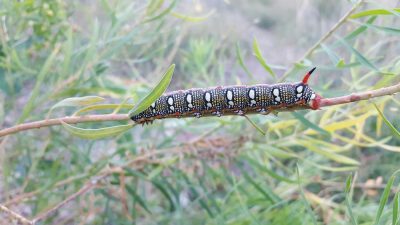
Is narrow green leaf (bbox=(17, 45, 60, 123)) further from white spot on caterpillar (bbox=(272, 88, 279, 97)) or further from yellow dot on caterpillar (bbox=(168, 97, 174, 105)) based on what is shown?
white spot on caterpillar (bbox=(272, 88, 279, 97))

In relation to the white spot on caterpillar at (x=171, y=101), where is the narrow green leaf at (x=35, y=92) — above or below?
above

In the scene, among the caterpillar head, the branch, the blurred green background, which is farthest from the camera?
the blurred green background

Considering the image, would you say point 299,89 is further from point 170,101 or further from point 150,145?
point 150,145

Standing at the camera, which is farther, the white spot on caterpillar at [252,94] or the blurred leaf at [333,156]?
the blurred leaf at [333,156]

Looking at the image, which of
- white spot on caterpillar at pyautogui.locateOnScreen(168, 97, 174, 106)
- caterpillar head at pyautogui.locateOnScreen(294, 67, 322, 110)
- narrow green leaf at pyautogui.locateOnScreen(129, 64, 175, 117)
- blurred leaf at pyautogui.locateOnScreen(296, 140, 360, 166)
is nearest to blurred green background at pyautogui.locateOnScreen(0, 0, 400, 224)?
blurred leaf at pyautogui.locateOnScreen(296, 140, 360, 166)

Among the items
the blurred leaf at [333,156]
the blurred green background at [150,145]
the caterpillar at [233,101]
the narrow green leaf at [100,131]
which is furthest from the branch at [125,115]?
the blurred leaf at [333,156]

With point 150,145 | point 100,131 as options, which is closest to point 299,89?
point 100,131

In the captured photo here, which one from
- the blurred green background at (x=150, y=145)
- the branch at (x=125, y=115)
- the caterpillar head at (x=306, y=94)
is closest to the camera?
the branch at (x=125, y=115)

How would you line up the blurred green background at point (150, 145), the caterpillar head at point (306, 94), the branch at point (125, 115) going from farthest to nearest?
the blurred green background at point (150, 145)
the caterpillar head at point (306, 94)
the branch at point (125, 115)

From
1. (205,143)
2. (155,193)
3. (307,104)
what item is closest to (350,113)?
(205,143)

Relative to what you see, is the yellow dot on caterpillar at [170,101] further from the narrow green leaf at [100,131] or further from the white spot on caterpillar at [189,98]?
the narrow green leaf at [100,131]
